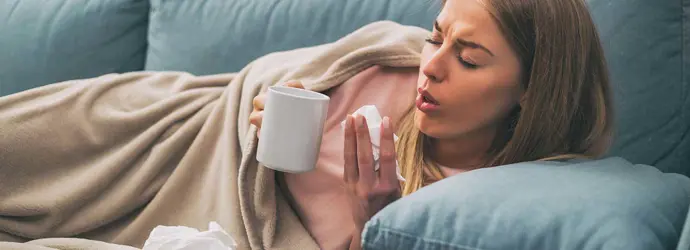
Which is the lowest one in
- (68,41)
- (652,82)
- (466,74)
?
(68,41)

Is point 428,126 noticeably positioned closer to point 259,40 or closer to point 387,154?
point 387,154

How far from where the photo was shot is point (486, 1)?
3.52ft

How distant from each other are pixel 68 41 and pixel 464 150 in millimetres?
1028

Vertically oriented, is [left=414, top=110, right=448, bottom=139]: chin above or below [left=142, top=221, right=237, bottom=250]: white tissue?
above

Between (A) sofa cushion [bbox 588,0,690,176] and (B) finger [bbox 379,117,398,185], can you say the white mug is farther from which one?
(A) sofa cushion [bbox 588,0,690,176]

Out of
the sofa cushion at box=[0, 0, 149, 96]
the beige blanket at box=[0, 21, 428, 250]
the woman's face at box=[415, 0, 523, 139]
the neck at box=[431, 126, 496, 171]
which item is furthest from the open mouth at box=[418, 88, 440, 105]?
the sofa cushion at box=[0, 0, 149, 96]

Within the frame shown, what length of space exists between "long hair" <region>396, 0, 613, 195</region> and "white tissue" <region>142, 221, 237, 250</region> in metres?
0.27

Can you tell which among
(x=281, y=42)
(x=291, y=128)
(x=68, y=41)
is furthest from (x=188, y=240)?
(x=68, y=41)

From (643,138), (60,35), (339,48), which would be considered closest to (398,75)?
(339,48)

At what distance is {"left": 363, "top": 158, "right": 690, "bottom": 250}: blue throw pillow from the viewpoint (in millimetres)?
798

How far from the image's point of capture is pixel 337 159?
1.22 metres

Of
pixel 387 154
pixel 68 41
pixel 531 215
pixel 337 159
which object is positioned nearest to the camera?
pixel 531 215

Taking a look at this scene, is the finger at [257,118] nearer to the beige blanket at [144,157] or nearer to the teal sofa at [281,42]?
the beige blanket at [144,157]

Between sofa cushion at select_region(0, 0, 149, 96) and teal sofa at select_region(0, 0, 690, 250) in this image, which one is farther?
sofa cushion at select_region(0, 0, 149, 96)
